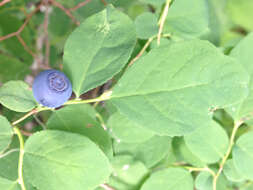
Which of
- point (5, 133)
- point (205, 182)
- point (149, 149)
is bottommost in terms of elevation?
point (205, 182)

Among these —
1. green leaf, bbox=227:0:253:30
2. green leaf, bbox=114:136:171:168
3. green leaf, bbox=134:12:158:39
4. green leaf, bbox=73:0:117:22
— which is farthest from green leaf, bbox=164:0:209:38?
green leaf, bbox=227:0:253:30

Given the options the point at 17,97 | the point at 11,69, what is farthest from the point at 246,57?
the point at 11,69

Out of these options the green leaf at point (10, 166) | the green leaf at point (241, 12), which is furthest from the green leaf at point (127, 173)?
the green leaf at point (241, 12)

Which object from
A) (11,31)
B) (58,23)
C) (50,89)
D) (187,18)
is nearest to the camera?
(50,89)

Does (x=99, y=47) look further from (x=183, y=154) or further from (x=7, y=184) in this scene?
(x=183, y=154)

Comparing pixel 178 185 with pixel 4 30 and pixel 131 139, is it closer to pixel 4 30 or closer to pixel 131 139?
pixel 131 139

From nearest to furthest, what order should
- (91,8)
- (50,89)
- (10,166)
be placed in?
(50,89) → (10,166) → (91,8)

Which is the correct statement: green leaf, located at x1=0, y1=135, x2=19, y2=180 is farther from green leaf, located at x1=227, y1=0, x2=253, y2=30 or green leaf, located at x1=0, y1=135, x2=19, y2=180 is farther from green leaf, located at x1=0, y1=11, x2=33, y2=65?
green leaf, located at x1=227, y1=0, x2=253, y2=30
